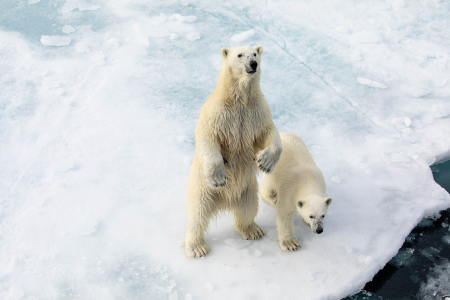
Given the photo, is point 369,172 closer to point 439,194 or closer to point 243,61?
point 439,194

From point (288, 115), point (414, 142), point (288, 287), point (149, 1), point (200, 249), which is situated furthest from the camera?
point (149, 1)

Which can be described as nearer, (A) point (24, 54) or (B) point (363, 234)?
(B) point (363, 234)

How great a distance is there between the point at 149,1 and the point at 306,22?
2.78 meters

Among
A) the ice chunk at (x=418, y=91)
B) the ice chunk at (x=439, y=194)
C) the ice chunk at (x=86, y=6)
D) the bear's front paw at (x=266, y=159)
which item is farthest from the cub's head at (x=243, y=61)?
the ice chunk at (x=86, y=6)

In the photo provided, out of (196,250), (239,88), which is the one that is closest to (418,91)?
(239,88)

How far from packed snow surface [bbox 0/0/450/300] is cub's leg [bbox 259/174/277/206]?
0.11 m

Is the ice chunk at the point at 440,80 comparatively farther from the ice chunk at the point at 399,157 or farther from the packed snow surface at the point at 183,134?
the ice chunk at the point at 399,157

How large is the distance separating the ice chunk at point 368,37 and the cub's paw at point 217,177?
4297 mm

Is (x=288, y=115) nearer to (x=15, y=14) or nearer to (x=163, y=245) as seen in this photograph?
(x=163, y=245)

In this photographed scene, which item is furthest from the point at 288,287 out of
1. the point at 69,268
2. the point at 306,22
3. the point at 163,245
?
the point at 306,22

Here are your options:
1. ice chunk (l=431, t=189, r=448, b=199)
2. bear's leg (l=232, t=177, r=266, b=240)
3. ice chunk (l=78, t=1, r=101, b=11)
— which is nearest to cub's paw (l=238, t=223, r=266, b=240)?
bear's leg (l=232, t=177, r=266, b=240)

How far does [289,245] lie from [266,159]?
983 mm

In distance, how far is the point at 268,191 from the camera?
4277 millimetres

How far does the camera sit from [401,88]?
19.0ft
